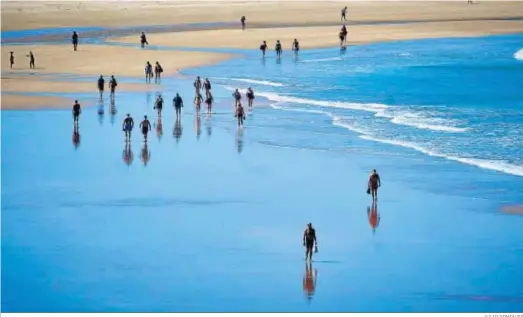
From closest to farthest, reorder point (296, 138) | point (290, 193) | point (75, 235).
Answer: point (75, 235), point (290, 193), point (296, 138)

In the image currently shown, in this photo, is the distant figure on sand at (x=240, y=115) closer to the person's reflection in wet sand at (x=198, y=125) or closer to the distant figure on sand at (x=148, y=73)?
the person's reflection in wet sand at (x=198, y=125)

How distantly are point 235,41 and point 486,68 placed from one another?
21.6 meters

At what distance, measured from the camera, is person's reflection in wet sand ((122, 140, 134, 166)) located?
105 feet

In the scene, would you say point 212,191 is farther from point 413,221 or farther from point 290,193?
point 413,221

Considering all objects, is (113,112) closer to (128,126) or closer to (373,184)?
(128,126)

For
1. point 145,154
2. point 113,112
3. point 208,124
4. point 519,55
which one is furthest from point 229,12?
point 145,154

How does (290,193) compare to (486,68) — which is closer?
(290,193)

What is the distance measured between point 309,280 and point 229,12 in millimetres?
99210

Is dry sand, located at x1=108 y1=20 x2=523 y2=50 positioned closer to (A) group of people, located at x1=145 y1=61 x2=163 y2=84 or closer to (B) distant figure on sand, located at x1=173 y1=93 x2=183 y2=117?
(A) group of people, located at x1=145 y1=61 x2=163 y2=84

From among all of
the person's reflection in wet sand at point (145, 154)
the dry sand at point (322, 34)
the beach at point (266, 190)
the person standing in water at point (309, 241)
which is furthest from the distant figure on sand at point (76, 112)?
the dry sand at point (322, 34)

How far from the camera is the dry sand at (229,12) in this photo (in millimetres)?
103000

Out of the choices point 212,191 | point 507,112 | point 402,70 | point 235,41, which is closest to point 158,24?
point 235,41

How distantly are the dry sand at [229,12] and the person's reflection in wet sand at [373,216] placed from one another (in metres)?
71.9

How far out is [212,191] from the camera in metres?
28.0
